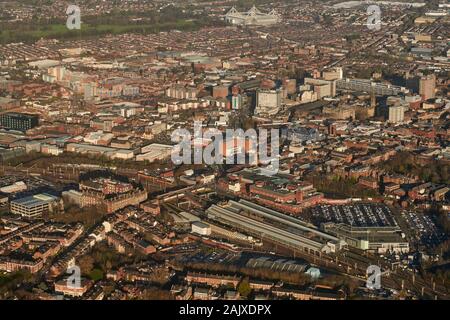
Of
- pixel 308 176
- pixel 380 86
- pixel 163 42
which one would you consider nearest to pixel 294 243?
pixel 308 176

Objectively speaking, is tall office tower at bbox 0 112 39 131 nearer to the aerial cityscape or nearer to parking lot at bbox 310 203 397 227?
the aerial cityscape

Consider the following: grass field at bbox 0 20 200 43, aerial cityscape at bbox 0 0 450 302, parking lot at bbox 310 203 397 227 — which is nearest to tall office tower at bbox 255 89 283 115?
aerial cityscape at bbox 0 0 450 302

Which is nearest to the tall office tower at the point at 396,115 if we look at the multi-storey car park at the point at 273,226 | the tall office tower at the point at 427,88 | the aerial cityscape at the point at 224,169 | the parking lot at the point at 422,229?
the aerial cityscape at the point at 224,169

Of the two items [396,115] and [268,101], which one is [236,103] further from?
[396,115]

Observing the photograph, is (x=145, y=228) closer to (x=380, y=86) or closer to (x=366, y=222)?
(x=366, y=222)

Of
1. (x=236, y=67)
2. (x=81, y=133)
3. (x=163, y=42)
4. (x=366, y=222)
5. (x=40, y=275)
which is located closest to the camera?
(x=40, y=275)
